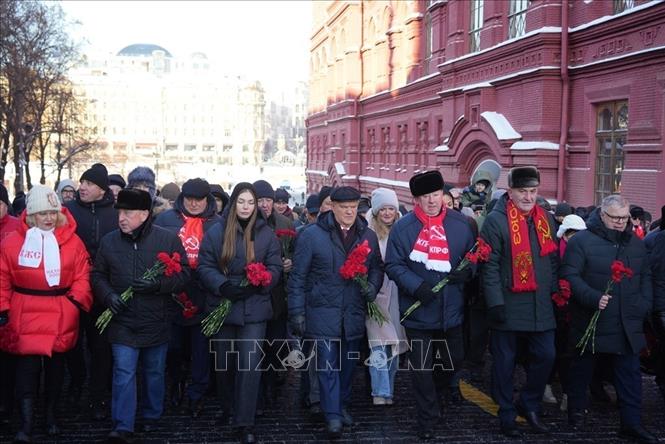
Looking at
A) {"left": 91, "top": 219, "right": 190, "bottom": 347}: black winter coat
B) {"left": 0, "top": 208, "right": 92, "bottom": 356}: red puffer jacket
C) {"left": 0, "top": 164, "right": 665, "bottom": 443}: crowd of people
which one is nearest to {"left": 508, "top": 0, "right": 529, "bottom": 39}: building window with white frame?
{"left": 0, "top": 164, "right": 665, "bottom": 443}: crowd of people

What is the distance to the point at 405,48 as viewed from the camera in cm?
2609

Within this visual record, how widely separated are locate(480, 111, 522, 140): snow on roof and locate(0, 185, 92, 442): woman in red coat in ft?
37.1

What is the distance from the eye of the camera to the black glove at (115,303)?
563cm

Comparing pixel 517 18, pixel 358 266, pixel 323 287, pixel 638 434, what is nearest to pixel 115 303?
pixel 323 287

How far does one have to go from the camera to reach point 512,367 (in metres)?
6.03

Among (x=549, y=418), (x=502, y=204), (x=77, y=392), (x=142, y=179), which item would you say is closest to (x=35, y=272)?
(x=77, y=392)

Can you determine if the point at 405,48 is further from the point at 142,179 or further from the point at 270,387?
the point at 270,387

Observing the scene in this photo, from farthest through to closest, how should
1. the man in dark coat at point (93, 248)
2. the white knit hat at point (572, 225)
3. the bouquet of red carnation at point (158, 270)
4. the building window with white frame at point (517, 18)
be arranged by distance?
1. the building window with white frame at point (517, 18)
2. the white knit hat at point (572, 225)
3. the man in dark coat at point (93, 248)
4. the bouquet of red carnation at point (158, 270)

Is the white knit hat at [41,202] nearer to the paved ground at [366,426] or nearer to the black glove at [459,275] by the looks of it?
the paved ground at [366,426]

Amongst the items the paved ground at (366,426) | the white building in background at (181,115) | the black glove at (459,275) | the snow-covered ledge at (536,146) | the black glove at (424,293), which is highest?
the white building in background at (181,115)

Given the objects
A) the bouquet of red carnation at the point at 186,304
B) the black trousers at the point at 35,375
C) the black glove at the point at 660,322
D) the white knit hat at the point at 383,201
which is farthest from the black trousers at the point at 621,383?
the black trousers at the point at 35,375

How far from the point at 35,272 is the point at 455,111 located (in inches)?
588

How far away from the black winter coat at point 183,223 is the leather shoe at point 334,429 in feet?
5.16

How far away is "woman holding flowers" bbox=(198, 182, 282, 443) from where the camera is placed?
582 centimetres
